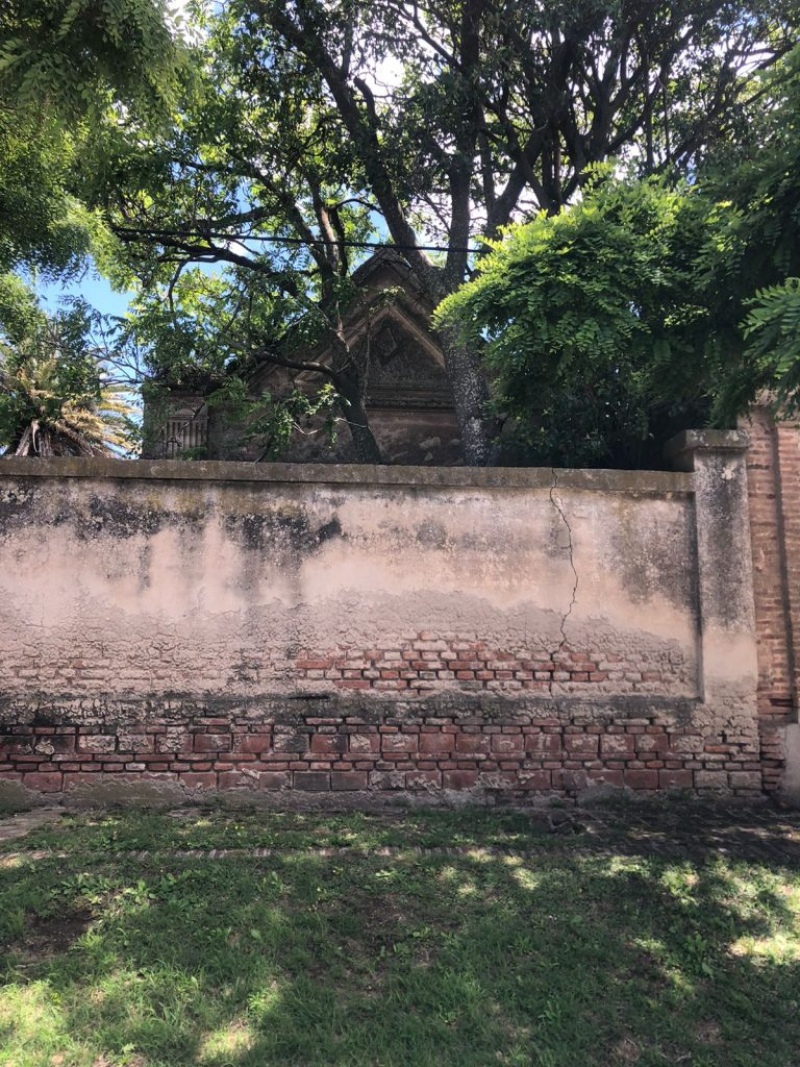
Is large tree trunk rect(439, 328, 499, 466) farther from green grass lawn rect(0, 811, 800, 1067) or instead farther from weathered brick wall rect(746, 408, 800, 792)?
green grass lawn rect(0, 811, 800, 1067)

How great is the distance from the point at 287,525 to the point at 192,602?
2.84ft

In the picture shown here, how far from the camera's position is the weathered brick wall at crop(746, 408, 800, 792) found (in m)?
5.55

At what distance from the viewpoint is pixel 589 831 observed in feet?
16.0

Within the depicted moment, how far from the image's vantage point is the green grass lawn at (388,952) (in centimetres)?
280

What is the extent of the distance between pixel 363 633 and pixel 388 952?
2.35 meters

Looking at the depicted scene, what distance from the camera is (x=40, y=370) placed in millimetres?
10914

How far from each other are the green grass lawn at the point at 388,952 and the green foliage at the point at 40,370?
3453 mm

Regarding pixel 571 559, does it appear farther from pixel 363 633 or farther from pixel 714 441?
pixel 363 633

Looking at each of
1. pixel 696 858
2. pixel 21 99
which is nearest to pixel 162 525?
pixel 21 99

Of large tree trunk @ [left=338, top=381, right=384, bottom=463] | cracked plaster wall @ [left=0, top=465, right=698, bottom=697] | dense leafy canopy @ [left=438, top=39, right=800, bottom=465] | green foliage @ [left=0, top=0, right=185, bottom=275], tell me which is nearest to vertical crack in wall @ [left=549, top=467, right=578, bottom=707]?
cracked plaster wall @ [left=0, top=465, right=698, bottom=697]

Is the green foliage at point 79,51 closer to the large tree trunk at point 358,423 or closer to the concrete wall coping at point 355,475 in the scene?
the concrete wall coping at point 355,475

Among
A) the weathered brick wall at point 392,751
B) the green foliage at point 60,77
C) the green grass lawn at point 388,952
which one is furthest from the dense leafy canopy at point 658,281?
the green grass lawn at point 388,952

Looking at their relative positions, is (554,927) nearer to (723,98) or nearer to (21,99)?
(21,99)

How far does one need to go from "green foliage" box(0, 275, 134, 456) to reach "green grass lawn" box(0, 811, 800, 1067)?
3453 millimetres
